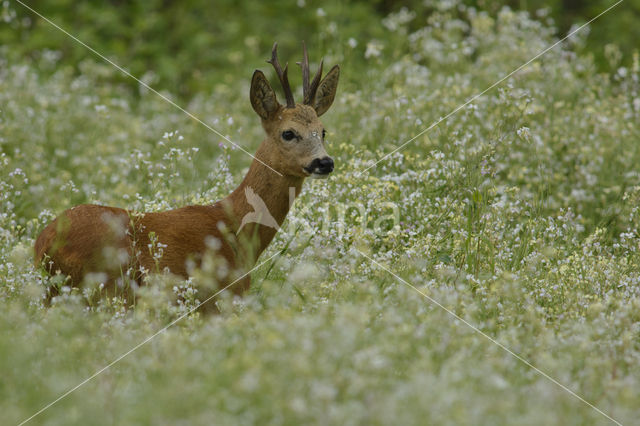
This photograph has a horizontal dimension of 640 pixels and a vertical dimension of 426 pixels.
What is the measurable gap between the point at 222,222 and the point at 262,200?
14.8 inches

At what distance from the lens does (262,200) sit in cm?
534

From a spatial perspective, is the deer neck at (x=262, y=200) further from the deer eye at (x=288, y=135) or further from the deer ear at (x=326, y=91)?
the deer ear at (x=326, y=91)

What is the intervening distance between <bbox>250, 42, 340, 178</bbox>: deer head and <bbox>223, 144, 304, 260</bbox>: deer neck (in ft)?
0.20

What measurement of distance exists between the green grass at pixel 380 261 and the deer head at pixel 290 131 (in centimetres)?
51

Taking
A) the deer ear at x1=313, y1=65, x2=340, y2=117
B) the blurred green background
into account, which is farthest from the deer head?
the blurred green background

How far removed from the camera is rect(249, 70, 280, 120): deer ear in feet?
17.6

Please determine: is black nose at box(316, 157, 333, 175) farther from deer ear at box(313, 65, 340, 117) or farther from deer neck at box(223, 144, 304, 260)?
deer ear at box(313, 65, 340, 117)

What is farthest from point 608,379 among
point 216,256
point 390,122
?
point 390,122

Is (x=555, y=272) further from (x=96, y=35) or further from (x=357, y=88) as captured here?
(x=96, y=35)

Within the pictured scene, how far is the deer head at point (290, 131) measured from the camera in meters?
5.28

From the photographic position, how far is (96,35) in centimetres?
1175
